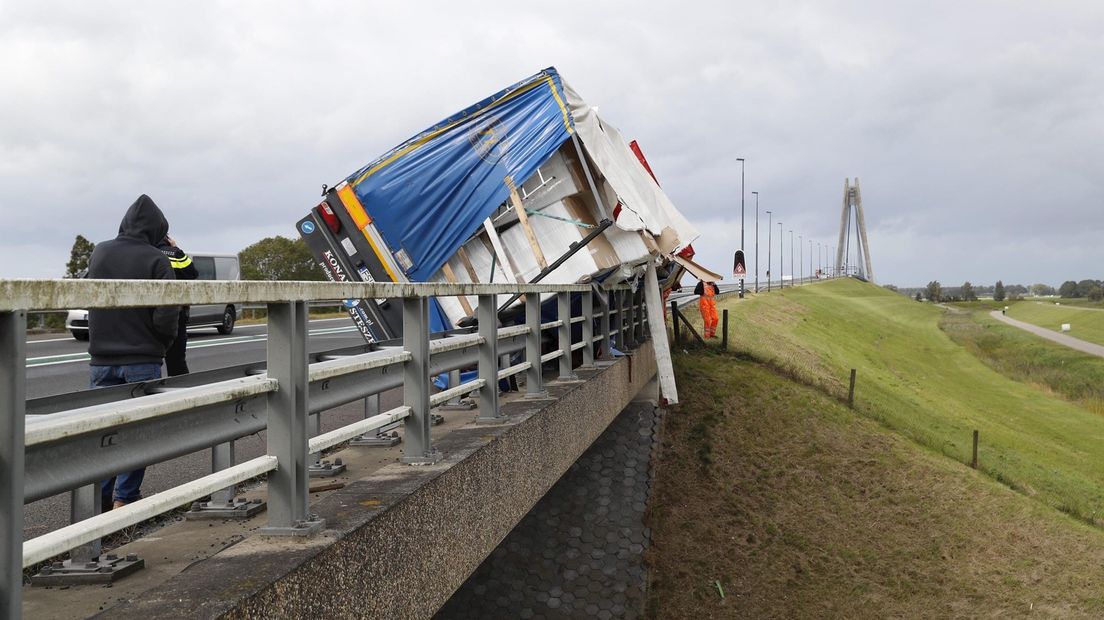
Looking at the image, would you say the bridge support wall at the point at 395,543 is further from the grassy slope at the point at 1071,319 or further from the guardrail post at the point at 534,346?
the grassy slope at the point at 1071,319

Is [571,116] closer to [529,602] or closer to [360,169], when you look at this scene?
[360,169]

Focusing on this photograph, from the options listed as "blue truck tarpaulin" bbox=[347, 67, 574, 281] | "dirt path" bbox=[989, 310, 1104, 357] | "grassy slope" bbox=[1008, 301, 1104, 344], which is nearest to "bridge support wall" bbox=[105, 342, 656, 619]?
"blue truck tarpaulin" bbox=[347, 67, 574, 281]

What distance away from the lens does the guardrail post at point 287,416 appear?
3352mm

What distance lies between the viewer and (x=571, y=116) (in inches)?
416

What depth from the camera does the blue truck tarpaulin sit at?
10.5 metres

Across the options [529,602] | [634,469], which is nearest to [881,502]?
[634,469]

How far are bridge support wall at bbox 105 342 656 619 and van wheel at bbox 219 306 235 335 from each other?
699 inches

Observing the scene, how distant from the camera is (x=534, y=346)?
24.4 feet

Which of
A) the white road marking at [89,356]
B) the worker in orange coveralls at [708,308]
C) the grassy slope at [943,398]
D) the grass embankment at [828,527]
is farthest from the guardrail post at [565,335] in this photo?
the grassy slope at [943,398]

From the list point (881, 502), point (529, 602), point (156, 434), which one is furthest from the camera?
point (881, 502)

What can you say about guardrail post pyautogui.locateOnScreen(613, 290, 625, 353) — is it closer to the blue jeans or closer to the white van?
the blue jeans

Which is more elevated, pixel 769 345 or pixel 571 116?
pixel 571 116

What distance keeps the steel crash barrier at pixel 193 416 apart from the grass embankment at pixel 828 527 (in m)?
9.08

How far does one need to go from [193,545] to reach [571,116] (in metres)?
7.39
